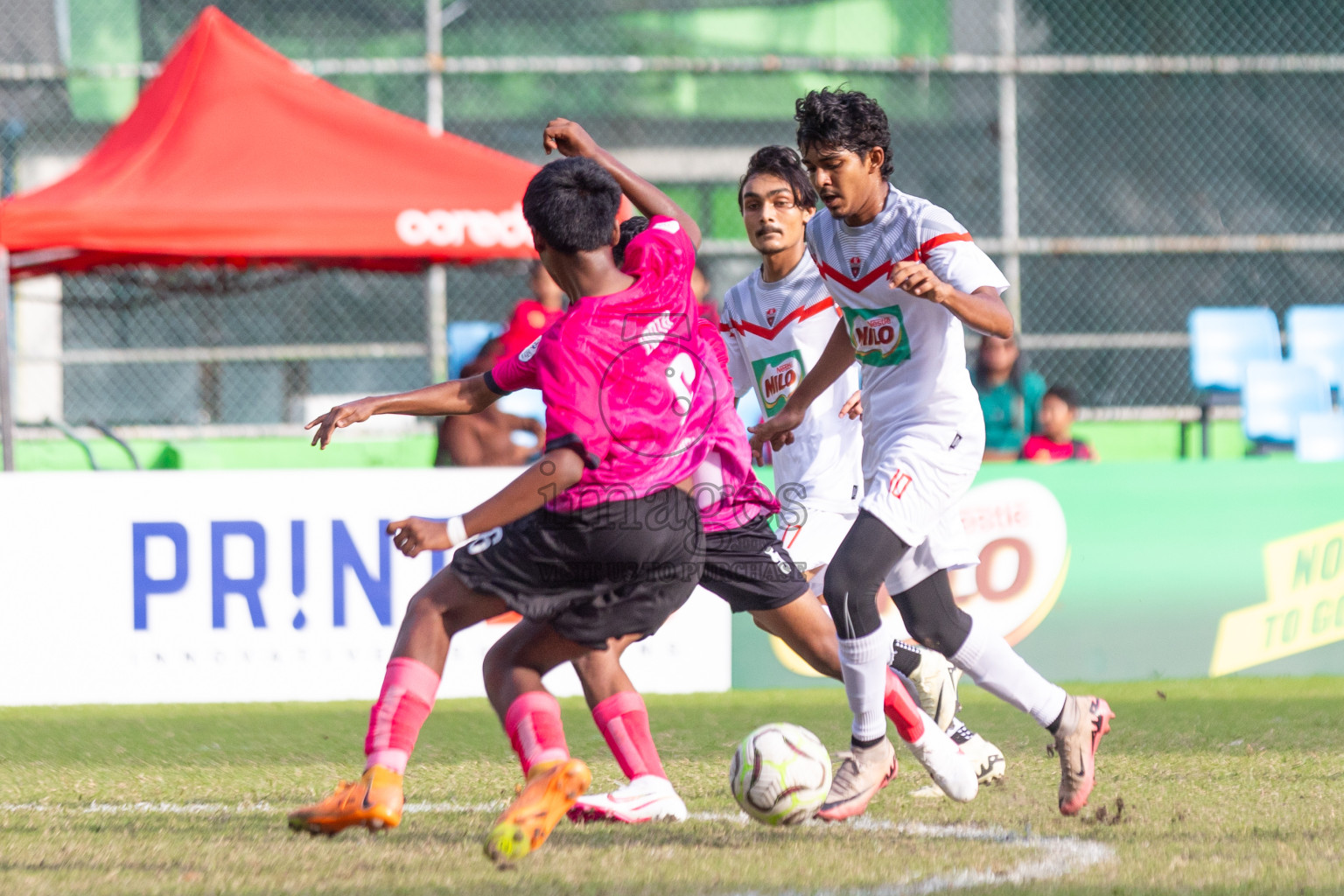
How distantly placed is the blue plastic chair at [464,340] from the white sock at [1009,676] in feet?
23.9

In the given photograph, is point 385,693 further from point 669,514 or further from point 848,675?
point 848,675

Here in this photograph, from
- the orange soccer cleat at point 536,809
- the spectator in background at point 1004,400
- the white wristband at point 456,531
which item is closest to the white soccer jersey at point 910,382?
the orange soccer cleat at point 536,809

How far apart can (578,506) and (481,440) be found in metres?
5.43

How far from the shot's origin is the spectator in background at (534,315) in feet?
29.8

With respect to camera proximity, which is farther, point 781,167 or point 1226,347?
point 1226,347

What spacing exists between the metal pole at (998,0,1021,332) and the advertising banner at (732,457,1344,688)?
5.08 m

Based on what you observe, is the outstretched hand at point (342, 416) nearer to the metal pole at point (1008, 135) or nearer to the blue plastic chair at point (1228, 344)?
the blue plastic chair at point (1228, 344)

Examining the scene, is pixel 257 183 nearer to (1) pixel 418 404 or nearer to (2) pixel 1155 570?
(2) pixel 1155 570

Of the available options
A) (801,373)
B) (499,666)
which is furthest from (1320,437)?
(499,666)

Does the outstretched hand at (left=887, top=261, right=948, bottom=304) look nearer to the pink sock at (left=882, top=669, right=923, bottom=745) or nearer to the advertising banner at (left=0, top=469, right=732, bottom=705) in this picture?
the pink sock at (left=882, top=669, right=923, bottom=745)

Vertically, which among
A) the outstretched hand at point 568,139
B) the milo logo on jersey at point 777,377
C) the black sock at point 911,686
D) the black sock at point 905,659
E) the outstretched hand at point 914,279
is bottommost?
the black sock at point 911,686

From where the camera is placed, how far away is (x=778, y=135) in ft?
42.8

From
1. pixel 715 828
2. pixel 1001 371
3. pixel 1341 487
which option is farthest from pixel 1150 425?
pixel 715 828

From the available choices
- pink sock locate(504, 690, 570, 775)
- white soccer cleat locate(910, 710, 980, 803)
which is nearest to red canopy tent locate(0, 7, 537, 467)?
white soccer cleat locate(910, 710, 980, 803)
